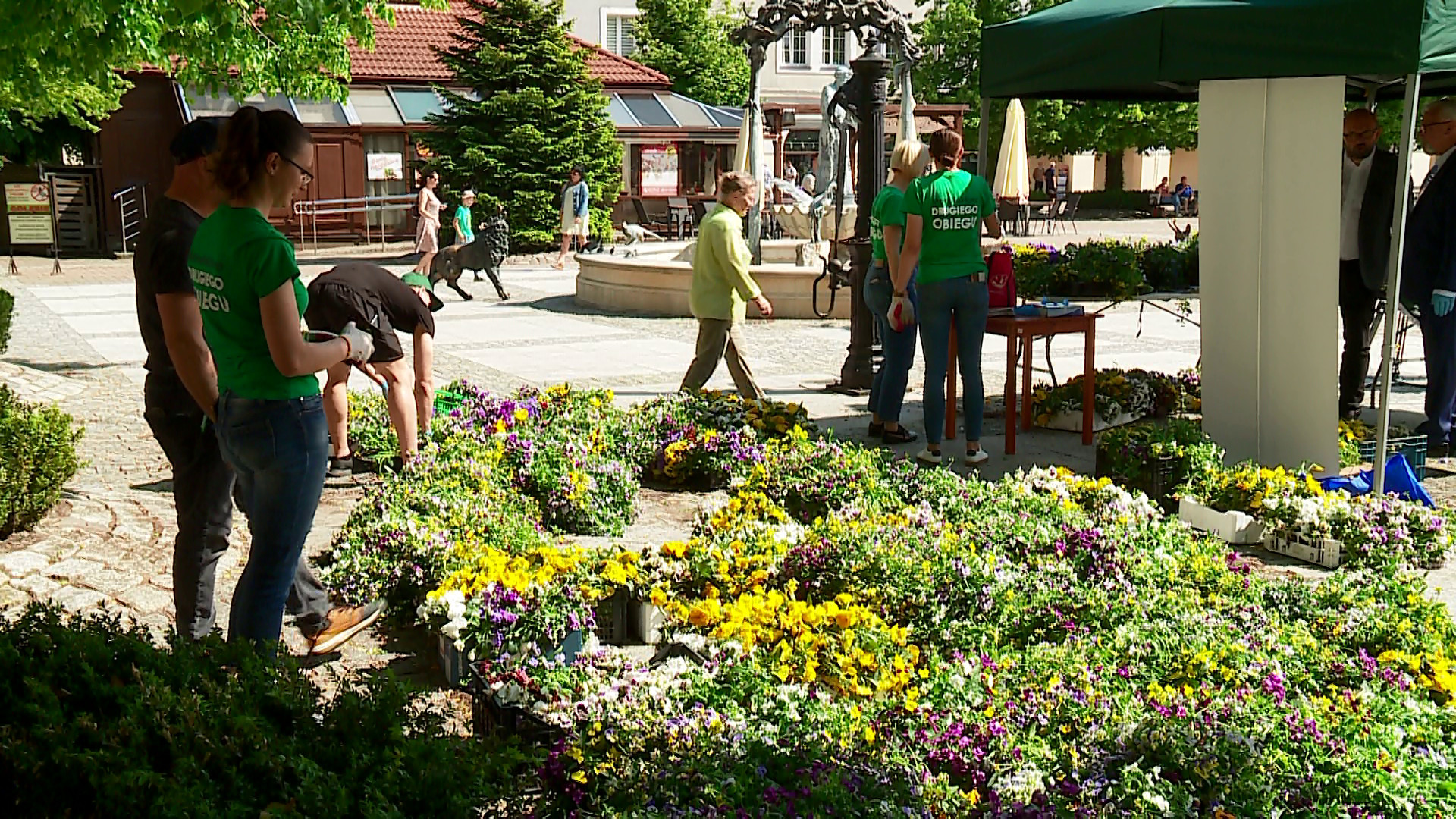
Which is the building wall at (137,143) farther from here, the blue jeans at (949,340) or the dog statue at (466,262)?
the blue jeans at (949,340)

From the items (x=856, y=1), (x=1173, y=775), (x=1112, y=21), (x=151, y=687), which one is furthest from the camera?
(x=856, y=1)

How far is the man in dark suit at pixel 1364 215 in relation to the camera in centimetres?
855

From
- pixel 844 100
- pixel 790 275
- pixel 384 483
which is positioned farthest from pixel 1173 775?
pixel 790 275

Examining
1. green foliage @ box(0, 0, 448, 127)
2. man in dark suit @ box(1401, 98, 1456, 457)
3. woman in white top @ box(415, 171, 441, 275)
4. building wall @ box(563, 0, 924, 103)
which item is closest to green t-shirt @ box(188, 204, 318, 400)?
green foliage @ box(0, 0, 448, 127)

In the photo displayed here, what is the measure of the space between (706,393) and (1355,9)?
12.7 feet

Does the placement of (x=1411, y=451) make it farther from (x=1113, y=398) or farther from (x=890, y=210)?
(x=890, y=210)

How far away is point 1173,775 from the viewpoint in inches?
129

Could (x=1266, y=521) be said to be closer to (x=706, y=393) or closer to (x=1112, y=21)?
(x=1112, y=21)

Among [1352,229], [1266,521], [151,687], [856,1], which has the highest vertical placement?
[856,1]

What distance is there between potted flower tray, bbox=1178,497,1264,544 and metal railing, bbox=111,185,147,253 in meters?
24.3

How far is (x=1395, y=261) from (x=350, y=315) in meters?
4.89

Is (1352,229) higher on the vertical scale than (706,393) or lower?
higher

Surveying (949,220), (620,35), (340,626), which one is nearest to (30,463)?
(340,626)

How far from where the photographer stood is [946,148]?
748cm
